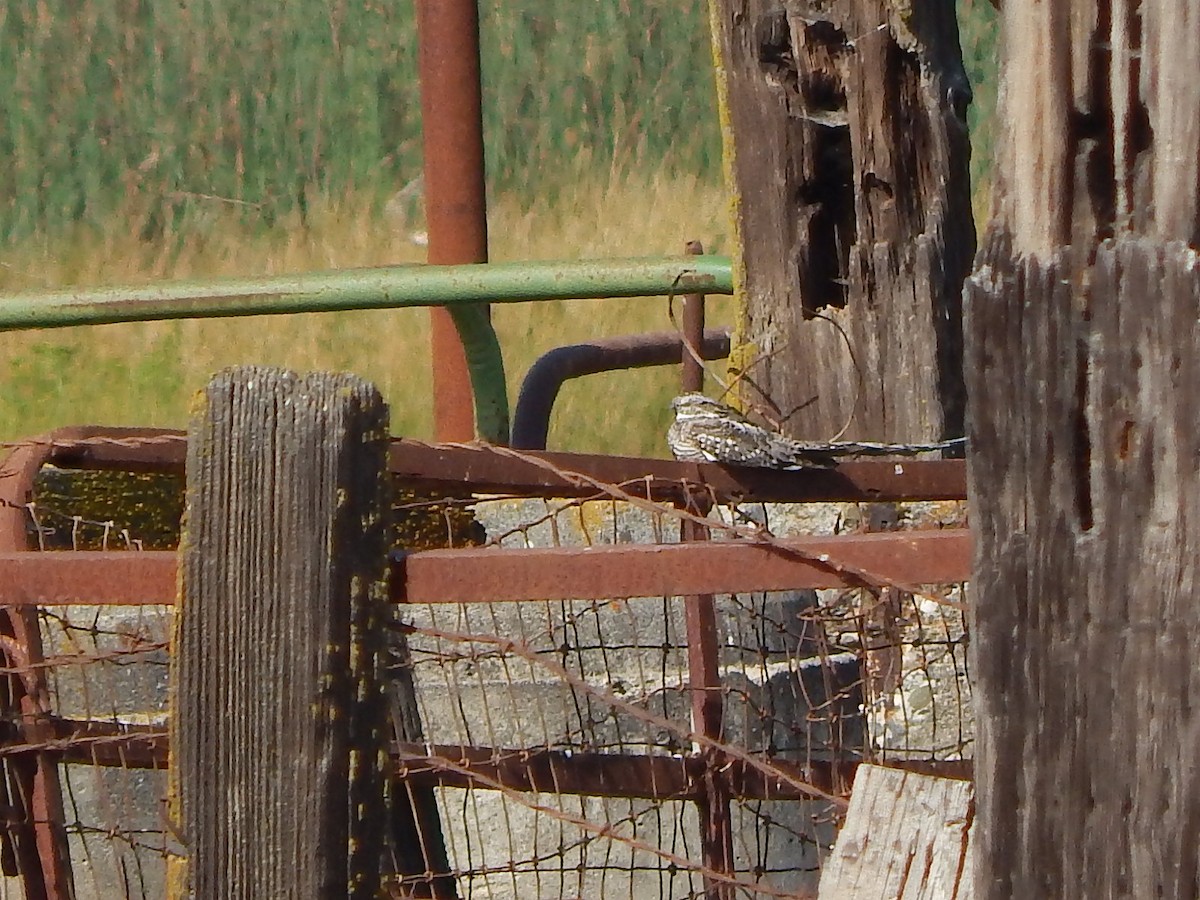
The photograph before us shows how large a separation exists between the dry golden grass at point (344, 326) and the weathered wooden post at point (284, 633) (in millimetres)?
4924

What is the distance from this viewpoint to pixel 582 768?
2.52 m

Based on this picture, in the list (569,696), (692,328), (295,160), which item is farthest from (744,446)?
(295,160)

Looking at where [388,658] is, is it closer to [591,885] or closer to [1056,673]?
[1056,673]

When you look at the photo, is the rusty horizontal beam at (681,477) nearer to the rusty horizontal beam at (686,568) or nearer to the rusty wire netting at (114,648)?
the rusty horizontal beam at (686,568)

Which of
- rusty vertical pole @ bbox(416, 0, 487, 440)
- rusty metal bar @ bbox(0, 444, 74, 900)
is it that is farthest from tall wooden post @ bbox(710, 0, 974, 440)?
rusty metal bar @ bbox(0, 444, 74, 900)

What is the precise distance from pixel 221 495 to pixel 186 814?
1.03 feet

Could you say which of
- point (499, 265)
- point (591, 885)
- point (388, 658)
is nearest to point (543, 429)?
point (499, 265)

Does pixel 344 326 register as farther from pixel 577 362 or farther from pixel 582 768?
pixel 582 768

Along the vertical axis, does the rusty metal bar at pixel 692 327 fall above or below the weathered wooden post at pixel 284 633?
above

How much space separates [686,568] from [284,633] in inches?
15.3

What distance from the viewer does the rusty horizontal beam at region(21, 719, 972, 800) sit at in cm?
238

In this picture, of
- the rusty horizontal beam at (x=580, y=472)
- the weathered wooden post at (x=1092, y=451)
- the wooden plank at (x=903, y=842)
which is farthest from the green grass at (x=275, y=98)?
the weathered wooden post at (x=1092, y=451)

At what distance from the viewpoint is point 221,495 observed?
1.87 metres

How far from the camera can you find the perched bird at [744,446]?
8.42 ft
